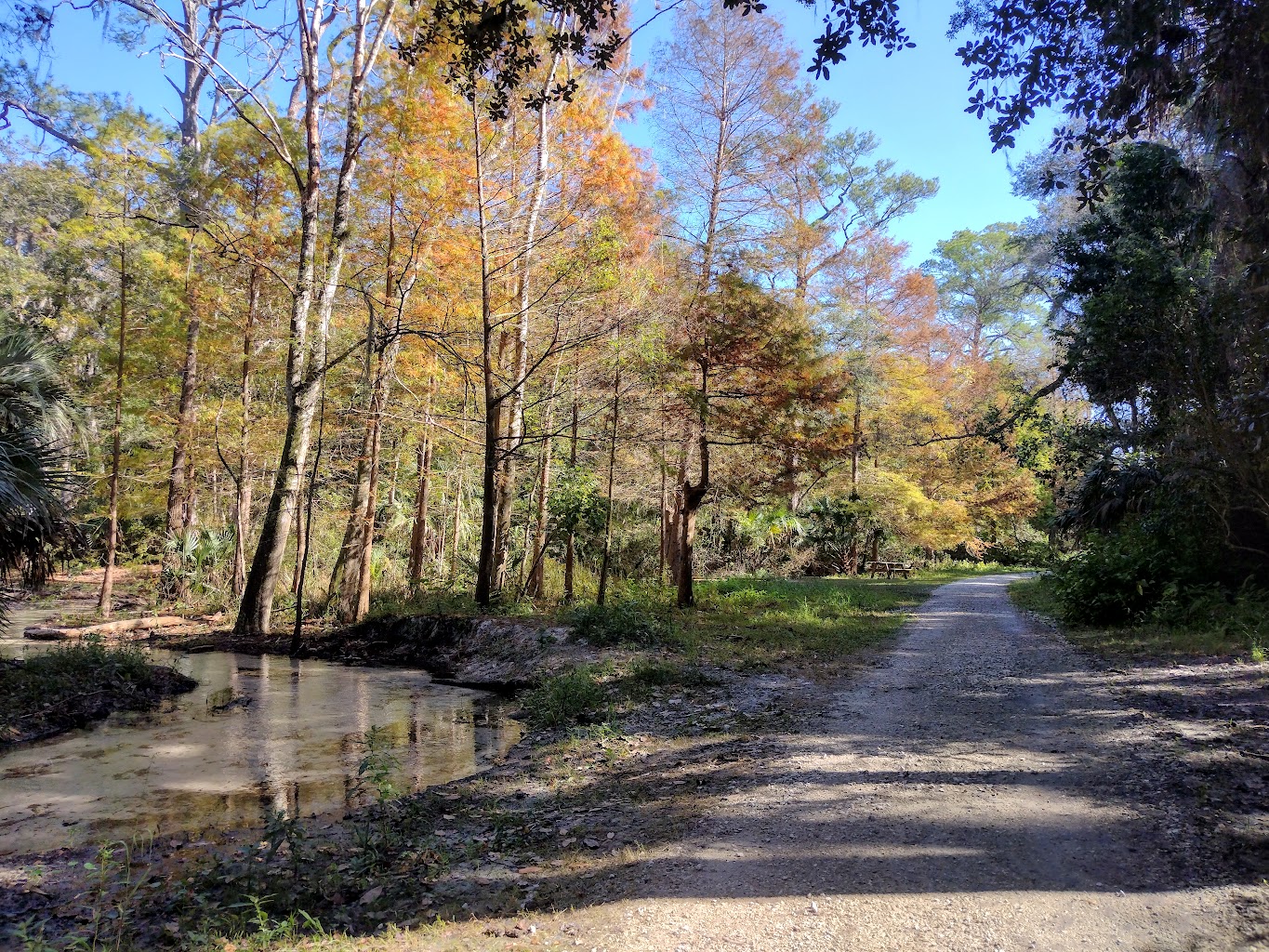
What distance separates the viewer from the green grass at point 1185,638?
8961 mm

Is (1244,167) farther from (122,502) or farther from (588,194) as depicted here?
(122,502)

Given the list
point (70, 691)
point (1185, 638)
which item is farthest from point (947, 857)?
point (70, 691)

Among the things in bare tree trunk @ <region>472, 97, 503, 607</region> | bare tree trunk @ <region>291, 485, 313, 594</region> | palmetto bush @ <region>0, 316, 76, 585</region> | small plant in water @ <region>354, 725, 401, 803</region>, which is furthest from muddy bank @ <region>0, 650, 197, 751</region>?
bare tree trunk @ <region>472, 97, 503, 607</region>

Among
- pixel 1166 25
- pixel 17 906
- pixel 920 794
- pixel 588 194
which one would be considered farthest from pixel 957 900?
pixel 588 194

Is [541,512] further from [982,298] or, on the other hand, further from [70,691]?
[982,298]

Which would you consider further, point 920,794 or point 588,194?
point 588,194

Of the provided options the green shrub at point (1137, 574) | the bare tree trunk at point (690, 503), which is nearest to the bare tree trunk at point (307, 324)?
the bare tree trunk at point (690, 503)

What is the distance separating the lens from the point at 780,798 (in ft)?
15.9

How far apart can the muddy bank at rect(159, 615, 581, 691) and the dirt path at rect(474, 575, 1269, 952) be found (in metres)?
5.17

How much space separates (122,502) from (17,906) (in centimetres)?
1861

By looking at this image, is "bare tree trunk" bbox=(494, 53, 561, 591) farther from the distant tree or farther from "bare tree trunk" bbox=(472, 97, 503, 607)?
the distant tree

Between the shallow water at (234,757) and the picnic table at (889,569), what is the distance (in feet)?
68.2

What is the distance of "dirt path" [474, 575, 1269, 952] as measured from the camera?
10.4 ft

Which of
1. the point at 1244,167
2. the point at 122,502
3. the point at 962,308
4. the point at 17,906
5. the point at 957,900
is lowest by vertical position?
the point at 17,906
